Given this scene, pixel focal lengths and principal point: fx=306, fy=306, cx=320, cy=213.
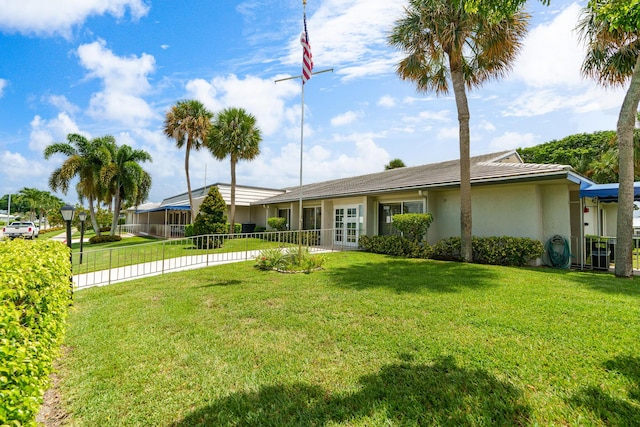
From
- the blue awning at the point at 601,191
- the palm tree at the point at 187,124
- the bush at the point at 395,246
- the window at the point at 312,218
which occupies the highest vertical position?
the palm tree at the point at 187,124

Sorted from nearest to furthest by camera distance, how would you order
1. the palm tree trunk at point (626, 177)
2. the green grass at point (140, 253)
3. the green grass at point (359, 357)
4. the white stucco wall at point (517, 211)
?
the green grass at point (359, 357)
the palm tree trunk at point (626, 177)
the white stucco wall at point (517, 211)
the green grass at point (140, 253)

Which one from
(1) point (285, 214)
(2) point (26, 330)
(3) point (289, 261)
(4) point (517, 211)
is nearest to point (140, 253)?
(1) point (285, 214)

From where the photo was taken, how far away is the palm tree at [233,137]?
2000 centimetres

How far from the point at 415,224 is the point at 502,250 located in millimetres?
3031

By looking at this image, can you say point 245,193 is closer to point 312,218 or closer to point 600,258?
point 312,218

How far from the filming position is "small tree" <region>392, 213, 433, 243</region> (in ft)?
38.9

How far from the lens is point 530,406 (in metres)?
2.59

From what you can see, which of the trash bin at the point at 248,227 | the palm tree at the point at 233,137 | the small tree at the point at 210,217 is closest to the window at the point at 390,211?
the small tree at the point at 210,217

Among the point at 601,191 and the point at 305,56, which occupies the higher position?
the point at 305,56

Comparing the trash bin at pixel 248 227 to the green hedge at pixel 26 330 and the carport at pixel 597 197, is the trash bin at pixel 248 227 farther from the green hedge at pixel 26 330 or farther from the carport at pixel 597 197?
the green hedge at pixel 26 330

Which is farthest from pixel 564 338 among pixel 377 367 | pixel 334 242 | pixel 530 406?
pixel 334 242

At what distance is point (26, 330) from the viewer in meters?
2.12

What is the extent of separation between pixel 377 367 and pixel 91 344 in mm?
3833

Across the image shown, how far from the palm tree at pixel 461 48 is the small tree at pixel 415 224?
1.62 meters
